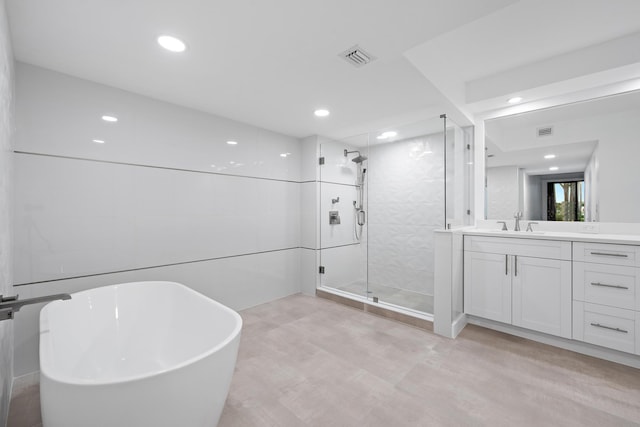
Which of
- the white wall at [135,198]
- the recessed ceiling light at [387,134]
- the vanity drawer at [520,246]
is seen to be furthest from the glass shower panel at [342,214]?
the vanity drawer at [520,246]

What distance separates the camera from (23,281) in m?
1.94

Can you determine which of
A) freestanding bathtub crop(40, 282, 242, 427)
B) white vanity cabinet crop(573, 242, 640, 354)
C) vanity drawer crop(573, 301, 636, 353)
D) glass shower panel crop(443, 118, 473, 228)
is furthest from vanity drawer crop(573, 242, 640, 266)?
freestanding bathtub crop(40, 282, 242, 427)

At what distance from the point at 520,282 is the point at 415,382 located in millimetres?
1435

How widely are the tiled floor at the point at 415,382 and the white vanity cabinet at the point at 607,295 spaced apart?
0.22 metres

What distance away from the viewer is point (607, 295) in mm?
2113

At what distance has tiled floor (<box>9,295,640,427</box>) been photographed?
1583mm

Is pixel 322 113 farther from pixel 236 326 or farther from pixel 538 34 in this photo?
pixel 236 326

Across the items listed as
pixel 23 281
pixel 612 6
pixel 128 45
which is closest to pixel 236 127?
pixel 128 45

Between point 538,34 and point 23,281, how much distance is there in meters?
4.14

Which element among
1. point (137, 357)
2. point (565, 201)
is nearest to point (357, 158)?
point (565, 201)

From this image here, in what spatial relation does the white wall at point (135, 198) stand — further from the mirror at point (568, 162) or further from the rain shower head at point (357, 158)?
the mirror at point (568, 162)

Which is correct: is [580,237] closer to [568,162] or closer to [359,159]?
[568,162]

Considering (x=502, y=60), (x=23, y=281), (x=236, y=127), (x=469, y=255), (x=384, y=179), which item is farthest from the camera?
A: (x=384, y=179)

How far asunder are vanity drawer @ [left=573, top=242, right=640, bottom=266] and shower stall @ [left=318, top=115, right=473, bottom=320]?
1.00m
